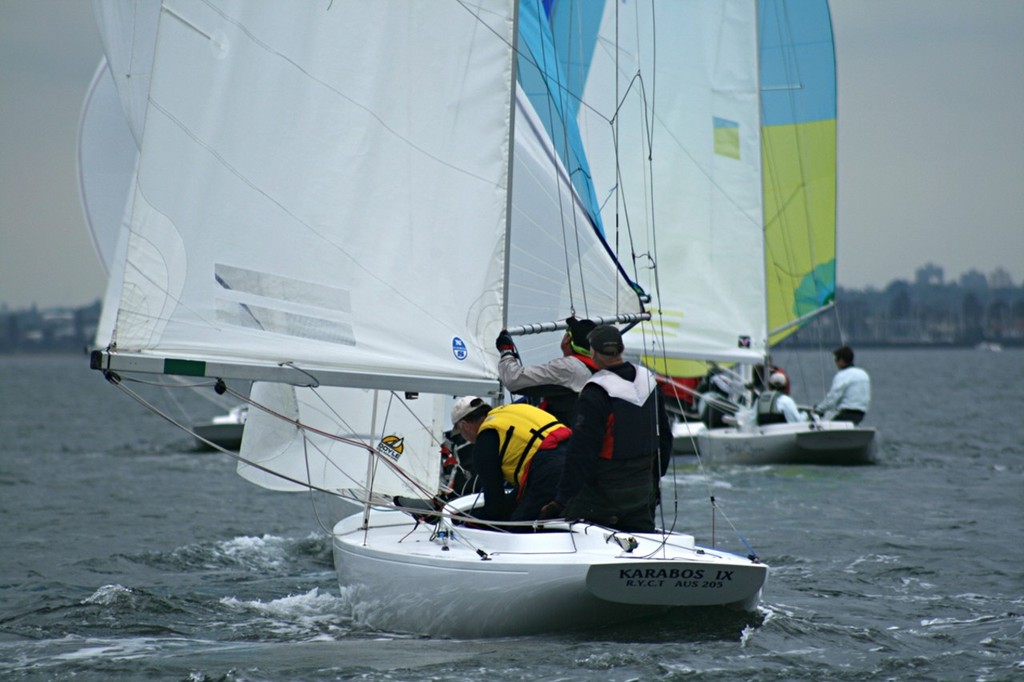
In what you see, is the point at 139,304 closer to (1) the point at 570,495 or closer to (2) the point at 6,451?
(1) the point at 570,495

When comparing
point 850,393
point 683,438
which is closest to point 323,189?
point 850,393

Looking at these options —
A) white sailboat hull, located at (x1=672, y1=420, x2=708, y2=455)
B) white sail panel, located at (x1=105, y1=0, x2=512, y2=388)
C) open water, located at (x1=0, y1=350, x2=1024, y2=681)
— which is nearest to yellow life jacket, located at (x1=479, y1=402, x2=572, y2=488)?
white sail panel, located at (x1=105, y1=0, x2=512, y2=388)

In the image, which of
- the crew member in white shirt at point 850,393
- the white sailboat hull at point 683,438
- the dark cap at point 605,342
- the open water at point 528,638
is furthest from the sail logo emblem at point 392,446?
the white sailboat hull at point 683,438

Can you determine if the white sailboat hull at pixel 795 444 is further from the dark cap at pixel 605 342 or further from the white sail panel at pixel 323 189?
the dark cap at pixel 605 342

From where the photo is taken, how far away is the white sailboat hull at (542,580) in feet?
20.1

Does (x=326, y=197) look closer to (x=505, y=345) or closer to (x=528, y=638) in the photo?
(x=505, y=345)

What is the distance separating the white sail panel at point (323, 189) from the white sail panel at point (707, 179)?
9.80m

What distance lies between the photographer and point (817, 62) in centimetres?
2073

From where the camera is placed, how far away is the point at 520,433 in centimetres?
673

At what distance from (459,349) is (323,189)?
3.47 ft

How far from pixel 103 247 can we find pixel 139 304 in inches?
285

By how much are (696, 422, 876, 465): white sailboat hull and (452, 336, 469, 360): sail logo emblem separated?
10016 millimetres

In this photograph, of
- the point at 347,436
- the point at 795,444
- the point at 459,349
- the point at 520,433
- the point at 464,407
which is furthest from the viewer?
the point at 795,444

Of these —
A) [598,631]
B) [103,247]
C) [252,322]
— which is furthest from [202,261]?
[103,247]
